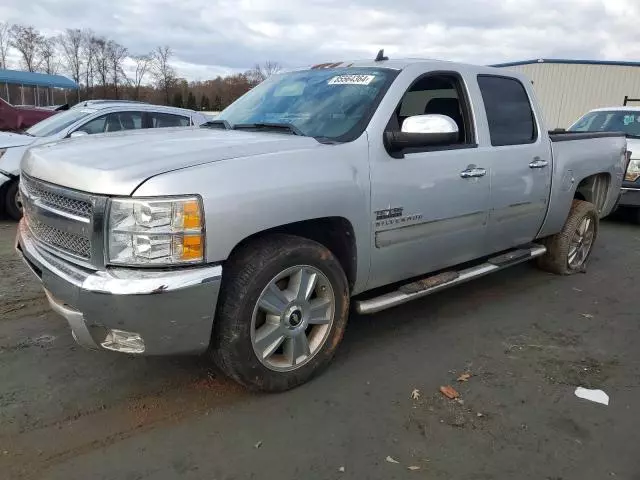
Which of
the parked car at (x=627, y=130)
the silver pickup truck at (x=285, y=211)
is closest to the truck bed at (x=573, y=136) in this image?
the silver pickup truck at (x=285, y=211)

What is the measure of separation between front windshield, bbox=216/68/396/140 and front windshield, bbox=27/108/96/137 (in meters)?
4.51

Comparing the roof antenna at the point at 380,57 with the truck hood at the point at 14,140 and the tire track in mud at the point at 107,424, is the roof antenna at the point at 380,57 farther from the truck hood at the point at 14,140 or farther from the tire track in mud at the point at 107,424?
the truck hood at the point at 14,140

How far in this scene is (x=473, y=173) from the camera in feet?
12.8

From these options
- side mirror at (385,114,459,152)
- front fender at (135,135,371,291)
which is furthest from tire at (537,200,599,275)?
front fender at (135,135,371,291)

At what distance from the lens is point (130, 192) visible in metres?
2.46

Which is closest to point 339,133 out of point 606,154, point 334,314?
point 334,314

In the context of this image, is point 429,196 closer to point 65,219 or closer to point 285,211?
point 285,211

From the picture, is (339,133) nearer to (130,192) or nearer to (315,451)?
(130,192)

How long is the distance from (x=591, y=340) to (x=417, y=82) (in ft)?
7.54

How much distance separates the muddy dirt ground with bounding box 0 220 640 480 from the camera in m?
2.52

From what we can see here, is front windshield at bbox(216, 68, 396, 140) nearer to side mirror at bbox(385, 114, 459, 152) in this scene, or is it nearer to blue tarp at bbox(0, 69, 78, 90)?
Result: side mirror at bbox(385, 114, 459, 152)

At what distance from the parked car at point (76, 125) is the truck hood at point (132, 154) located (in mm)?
4000

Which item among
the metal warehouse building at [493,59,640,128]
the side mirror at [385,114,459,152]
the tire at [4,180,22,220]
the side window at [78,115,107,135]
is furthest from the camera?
the metal warehouse building at [493,59,640,128]

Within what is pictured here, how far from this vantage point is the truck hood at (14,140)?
730 cm
